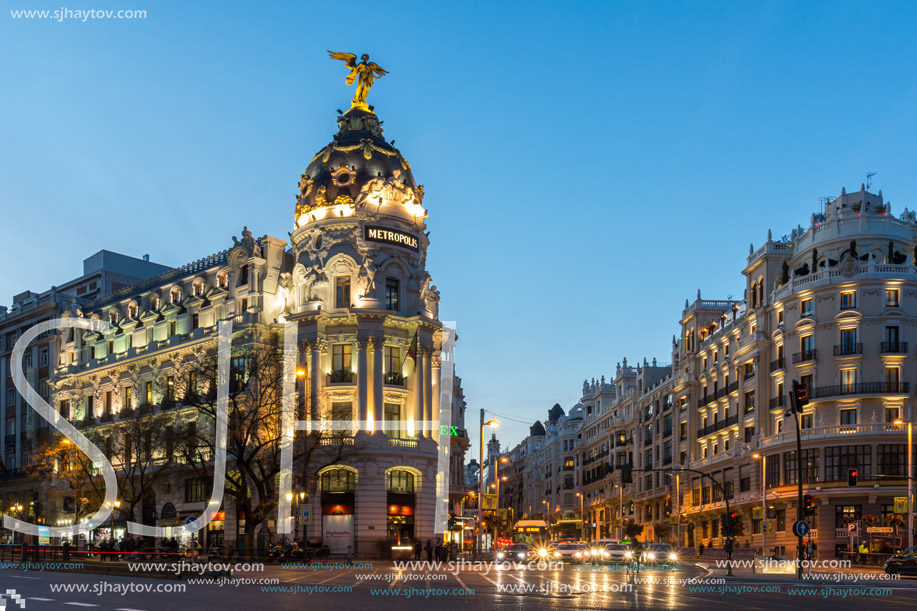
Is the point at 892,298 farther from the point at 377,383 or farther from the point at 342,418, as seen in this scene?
the point at 342,418

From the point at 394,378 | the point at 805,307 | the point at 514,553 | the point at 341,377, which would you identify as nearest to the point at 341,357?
the point at 341,377

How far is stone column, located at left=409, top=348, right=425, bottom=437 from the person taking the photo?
76125mm

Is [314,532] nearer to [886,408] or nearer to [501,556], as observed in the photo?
[501,556]

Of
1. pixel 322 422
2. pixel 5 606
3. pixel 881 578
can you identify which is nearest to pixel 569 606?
pixel 5 606

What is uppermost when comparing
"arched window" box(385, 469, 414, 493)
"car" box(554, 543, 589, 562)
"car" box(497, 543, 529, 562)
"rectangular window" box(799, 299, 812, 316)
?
"rectangular window" box(799, 299, 812, 316)

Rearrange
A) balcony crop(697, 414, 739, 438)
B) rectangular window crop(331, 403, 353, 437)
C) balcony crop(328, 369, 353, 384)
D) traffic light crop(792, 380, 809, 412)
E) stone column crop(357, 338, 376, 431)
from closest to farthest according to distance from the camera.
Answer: traffic light crop(792, 380, 809, 412), rectangular window crop(331, 403, 353, 437), stone column crop(357, 338, 376, 431), balcony crop(328, 369, 353, 384), balcony crop(697, 414, 739, 438)

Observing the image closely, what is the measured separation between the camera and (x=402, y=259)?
7781 centimetres

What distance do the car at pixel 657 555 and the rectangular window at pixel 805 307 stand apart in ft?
80.5

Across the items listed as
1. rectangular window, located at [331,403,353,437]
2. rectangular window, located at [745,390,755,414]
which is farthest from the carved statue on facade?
rectangular window, located at [745,390,755,414]

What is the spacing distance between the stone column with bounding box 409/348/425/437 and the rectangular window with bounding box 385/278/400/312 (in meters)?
3.90

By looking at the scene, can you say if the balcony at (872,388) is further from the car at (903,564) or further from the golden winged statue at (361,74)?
the golden winged statue at (361,74)

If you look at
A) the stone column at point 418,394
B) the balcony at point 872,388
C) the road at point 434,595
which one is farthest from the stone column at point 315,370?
the balcony at point 872,388

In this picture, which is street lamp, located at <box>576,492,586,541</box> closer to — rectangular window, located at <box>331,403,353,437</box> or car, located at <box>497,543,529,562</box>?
rectangular window, located at <box>331,403,353,437</box>

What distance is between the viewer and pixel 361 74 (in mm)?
83000
